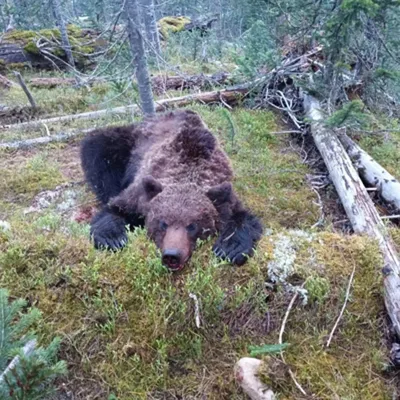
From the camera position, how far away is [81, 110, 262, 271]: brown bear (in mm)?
3400

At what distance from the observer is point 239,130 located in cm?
727

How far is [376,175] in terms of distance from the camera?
17.6 ft

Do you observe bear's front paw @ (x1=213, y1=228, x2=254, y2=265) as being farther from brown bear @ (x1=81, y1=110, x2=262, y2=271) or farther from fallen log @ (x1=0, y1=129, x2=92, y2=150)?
fallen log @ (x1=0, y1=129, x2=92, y2=150)

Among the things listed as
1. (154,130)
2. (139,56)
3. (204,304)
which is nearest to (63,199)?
(154,130)

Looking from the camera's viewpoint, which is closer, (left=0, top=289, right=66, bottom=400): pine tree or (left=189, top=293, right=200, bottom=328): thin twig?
(left=0, top=289, right=66, bottom=400): pine tree

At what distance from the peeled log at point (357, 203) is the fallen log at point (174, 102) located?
155 cm

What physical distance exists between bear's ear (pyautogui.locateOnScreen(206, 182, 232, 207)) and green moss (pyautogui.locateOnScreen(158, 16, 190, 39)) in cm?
1403

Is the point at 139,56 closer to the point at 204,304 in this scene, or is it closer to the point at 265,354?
the point at 204,304

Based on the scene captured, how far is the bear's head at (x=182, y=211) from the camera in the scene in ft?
11.2

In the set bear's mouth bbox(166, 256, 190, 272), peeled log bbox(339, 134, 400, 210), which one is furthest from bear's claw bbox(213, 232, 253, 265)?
peeled log bbox(339, 134, 400, 210)

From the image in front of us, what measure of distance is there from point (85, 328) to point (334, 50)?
5.00 meters

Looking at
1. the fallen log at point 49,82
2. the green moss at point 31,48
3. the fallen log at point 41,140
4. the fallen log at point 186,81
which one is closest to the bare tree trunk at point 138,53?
the fallen log at point 41,140

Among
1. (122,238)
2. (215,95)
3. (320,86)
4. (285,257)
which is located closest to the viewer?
(285,257)

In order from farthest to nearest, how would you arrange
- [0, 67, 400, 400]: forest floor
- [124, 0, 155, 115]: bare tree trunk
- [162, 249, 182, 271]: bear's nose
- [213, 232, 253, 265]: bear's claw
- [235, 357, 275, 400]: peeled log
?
[124, 0, 155, 115]: bare tree trunk
[213, 232, 253, 265]: bear's claw
[162, 249, 182, 271]: bear's nose
[0, 67, 400, 400]: forest floor
[235, 357, 275, 400]: peeled log
